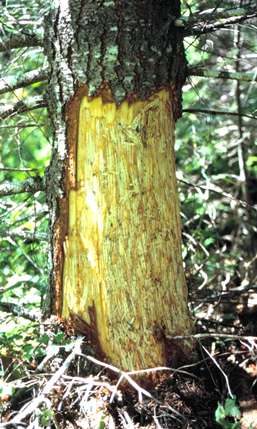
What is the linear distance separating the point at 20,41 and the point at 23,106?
A: 0.29 metres

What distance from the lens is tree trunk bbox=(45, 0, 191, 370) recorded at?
2342 millimetres

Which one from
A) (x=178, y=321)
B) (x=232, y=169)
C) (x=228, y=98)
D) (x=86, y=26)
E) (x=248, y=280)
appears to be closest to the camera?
(x=86, y=26)

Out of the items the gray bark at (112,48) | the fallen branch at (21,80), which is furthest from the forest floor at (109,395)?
the fallen branch at (21,80)

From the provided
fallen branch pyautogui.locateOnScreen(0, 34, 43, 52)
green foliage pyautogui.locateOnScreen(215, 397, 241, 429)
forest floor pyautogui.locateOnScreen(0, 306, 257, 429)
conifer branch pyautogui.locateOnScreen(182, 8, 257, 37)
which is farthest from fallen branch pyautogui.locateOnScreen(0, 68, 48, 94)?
green foliage pyautogui.locateOnScreen(215, 397, 241, 429)

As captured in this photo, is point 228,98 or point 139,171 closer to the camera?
point 139,171

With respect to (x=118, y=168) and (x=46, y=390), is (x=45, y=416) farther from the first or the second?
(x=118, y=168)

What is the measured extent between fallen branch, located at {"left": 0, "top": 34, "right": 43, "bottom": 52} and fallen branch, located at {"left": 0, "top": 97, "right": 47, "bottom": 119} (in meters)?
0.25

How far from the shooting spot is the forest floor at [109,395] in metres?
2.26

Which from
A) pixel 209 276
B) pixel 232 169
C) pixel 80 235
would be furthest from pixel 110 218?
pixel 232 169

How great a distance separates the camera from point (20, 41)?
2619mm

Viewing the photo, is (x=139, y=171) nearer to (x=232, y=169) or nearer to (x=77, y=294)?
(x=77, y=294)

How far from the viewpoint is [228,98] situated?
5.48 m

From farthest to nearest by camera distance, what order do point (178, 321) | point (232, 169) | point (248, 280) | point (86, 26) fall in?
point (232, 169) → point (248, 280) → point (178, 321) → point (86, 26)

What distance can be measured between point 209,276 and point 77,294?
1.59 m
